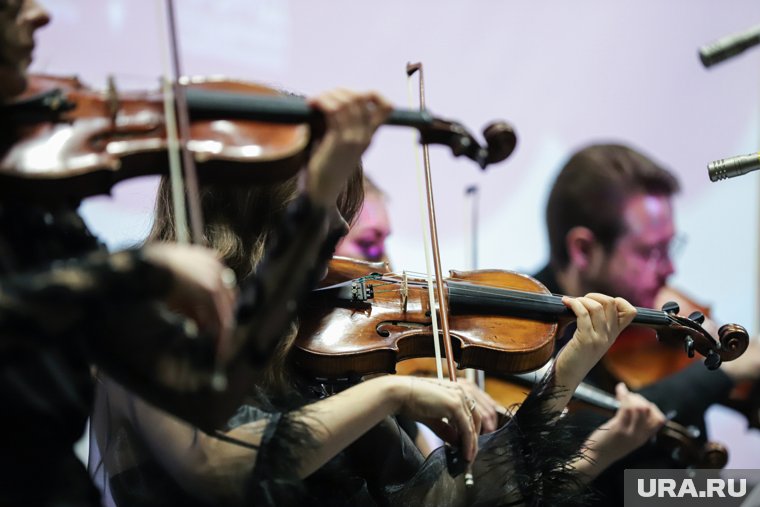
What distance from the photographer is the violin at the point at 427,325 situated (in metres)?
1.22

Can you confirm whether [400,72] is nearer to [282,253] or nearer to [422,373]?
[422,373]

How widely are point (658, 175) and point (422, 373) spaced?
1257 mm

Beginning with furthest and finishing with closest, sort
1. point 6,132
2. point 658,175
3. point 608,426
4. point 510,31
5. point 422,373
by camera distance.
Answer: point 510,31 < point 658,175 < point 422,373 < point 608,426 < point 6,132

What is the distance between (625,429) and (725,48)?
80 centimetres

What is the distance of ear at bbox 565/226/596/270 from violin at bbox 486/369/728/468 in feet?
1.95

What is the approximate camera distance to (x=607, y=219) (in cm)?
252

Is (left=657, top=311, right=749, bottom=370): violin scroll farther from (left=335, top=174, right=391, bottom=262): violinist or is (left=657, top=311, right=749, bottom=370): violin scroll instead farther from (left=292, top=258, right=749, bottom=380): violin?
(left=335, top=174, right=391, bottom=262): violinist

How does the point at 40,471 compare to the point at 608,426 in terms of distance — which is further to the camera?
the point at 608,426

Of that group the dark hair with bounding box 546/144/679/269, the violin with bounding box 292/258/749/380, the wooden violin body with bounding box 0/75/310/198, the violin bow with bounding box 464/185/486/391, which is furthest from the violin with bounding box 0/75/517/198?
the dark hair with bounding box 546/144/679/269

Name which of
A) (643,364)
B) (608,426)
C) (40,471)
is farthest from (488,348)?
(643,364)

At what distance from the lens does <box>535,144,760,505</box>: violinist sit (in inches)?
98.2

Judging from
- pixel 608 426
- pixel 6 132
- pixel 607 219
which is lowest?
pixel 608 426

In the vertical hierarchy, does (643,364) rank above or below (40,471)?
below

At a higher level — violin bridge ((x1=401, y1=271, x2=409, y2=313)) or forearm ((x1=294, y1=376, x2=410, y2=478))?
violin bridge ((x1=401, y1=271, x2=409, y2=313))
